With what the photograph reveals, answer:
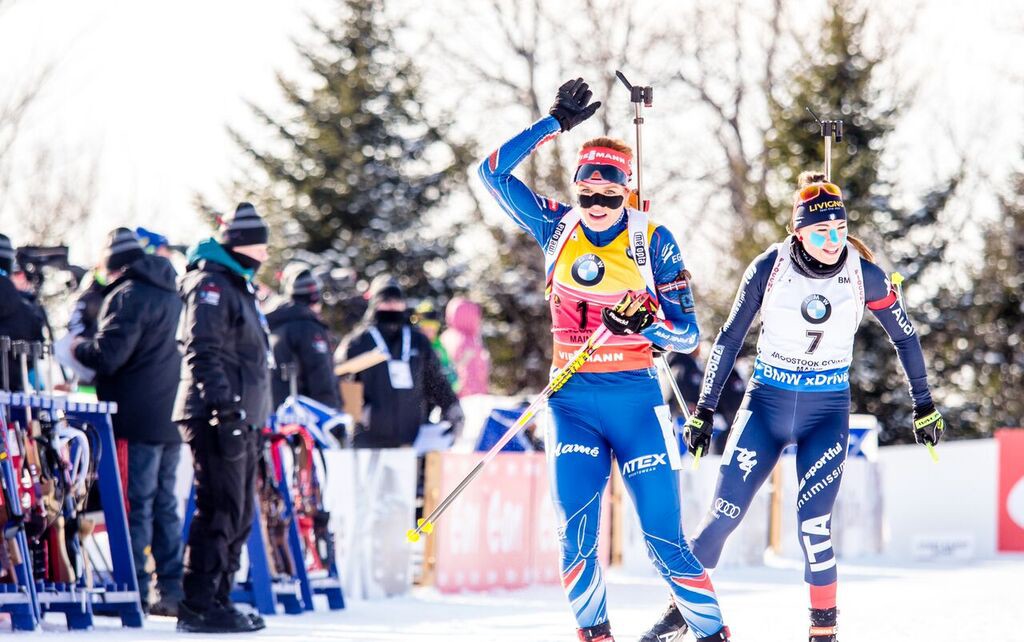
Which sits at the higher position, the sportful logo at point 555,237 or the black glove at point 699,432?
the sportful logo at point 555,237

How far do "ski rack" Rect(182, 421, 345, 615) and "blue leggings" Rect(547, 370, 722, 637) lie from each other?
11.3 ft

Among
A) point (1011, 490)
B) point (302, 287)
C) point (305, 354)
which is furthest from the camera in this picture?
point (1011, 490)

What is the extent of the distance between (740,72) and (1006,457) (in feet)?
61.8

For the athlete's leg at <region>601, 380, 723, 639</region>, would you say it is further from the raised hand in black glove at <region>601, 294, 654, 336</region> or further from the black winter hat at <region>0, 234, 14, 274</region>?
the black winter hat at <region>0, 234, 14, 274</region>

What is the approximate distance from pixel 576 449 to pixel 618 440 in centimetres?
17

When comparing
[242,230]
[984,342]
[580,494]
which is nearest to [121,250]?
[242,230]

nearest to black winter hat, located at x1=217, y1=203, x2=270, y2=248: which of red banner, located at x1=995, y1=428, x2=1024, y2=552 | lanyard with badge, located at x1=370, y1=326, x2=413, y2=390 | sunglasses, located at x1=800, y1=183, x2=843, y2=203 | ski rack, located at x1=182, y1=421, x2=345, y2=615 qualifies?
ski rack, located at x1=182, y1=421, x2=345, y2=615

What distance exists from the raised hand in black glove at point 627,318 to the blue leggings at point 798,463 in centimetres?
136

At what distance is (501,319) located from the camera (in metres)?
30.8

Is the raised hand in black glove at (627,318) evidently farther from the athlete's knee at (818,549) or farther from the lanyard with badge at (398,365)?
the lanyard with badge at (398,365)

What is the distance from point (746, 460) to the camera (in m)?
7.85

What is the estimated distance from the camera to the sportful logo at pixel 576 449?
6.81 metres

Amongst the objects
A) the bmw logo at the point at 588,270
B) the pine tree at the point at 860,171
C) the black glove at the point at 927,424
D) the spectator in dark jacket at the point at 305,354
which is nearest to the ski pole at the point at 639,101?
the bmw logo at the point at 588,270

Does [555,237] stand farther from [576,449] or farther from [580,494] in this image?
[580,494]
